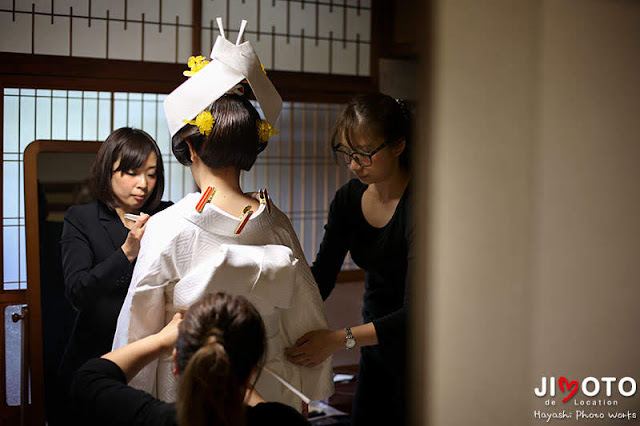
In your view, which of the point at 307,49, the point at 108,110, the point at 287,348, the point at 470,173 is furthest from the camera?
the point at 307,49

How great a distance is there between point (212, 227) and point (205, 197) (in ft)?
0.21

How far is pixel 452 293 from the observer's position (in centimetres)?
133

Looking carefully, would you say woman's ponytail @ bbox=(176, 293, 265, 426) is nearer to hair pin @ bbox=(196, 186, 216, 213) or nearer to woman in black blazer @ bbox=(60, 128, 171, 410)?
hair pin @ bbox=(196, 186, 216, 213)

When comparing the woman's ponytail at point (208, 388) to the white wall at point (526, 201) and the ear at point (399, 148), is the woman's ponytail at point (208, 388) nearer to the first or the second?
the white wall at point (526, 201)

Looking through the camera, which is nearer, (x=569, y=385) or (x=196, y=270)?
(x=196, y=270)

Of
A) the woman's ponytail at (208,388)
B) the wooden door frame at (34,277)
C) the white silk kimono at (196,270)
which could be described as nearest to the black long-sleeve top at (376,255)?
the white silk kimono at (196,270)

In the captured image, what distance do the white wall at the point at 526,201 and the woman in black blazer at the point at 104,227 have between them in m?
0.75

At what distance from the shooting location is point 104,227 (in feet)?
5.32

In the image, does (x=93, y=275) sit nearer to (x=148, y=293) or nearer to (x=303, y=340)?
(x=148, y=293)

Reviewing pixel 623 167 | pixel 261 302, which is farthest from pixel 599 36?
pixel 261 302

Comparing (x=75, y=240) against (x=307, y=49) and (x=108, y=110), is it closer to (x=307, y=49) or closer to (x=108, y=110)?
(x=108, y=110)

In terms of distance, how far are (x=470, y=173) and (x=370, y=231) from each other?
1.55ft

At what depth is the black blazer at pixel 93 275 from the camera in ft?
4.99

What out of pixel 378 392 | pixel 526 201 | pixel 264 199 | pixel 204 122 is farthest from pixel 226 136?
pixel 378 392
